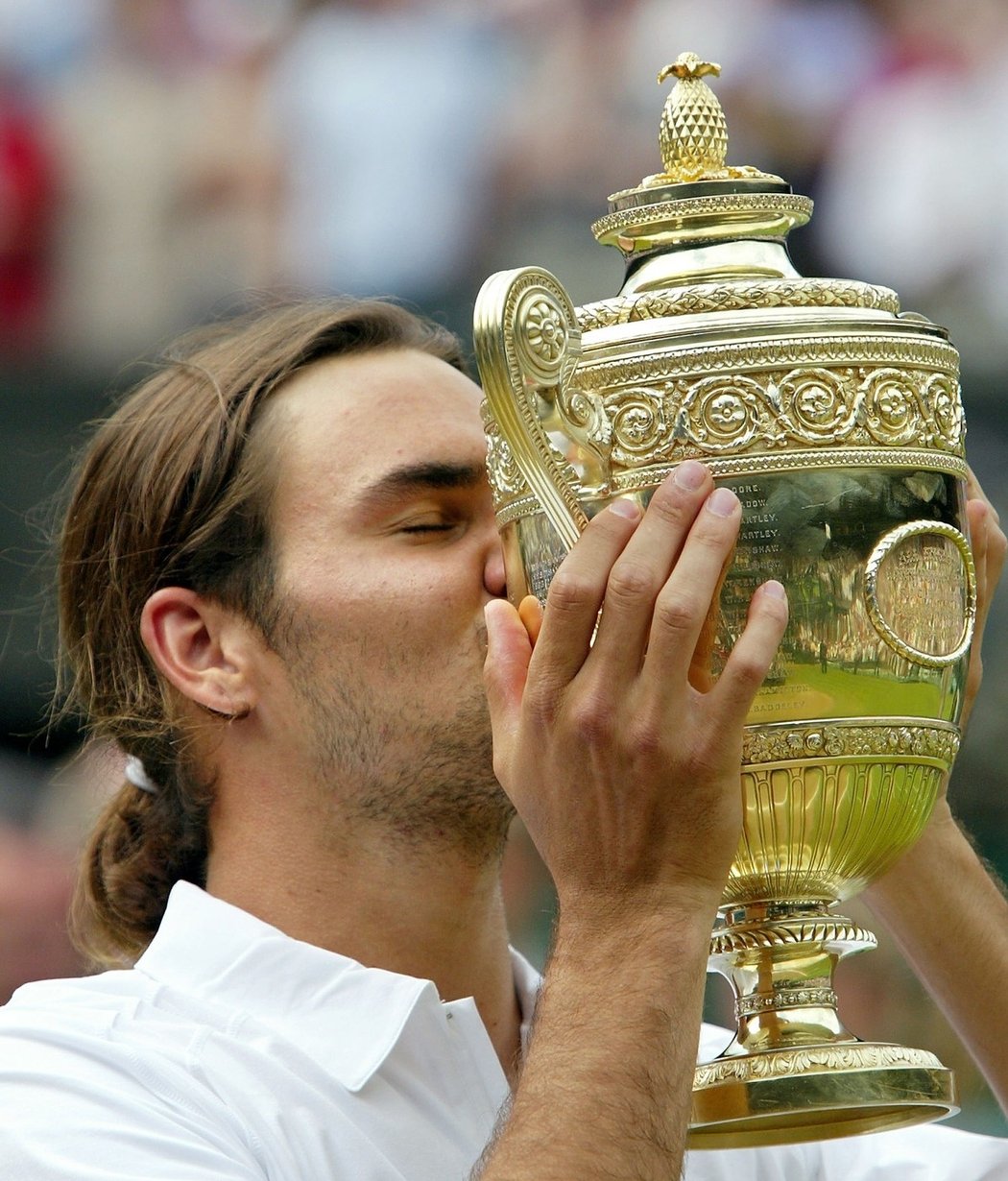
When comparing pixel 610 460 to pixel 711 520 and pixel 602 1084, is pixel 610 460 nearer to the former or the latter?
pixel 711 520

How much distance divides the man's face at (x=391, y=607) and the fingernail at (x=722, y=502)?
0.76m

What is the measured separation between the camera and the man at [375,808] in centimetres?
183

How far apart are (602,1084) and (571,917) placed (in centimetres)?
16

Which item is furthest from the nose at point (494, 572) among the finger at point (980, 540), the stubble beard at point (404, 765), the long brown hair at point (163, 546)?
the finger at point (980, 540)

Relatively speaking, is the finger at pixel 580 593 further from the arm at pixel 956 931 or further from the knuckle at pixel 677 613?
the arm at pixel 956 931

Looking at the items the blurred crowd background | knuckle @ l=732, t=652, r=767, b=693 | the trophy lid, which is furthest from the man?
the blurred crowd background

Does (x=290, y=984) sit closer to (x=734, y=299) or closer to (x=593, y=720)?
(x=593, y=720)

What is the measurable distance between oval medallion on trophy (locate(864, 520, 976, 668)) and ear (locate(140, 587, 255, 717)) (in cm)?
107

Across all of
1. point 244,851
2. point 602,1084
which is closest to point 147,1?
point 244,851

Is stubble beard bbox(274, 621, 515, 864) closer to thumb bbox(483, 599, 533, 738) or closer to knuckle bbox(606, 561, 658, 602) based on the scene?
thumb bbox(483, 599, 533, 738)

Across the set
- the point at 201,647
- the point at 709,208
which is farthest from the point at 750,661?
the point at 201,647

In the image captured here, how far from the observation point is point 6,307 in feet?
20.9

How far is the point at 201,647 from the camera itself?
2.83 m

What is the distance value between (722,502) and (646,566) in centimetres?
9
